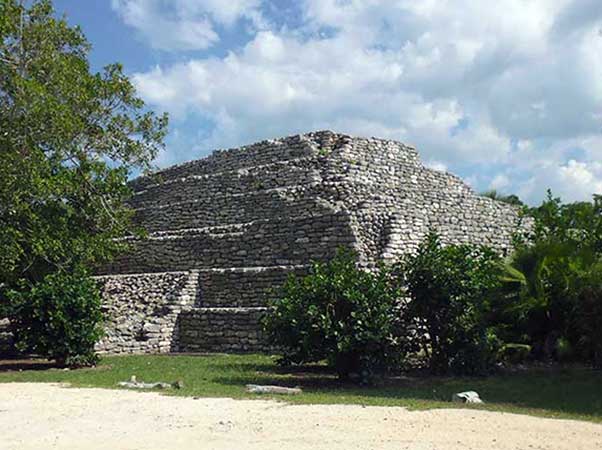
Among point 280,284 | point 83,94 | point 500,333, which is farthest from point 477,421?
point 83,94

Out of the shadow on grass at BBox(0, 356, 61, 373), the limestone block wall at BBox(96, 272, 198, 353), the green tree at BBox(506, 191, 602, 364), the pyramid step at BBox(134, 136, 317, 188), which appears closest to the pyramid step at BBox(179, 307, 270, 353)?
the limestone block wall at BBox(96, 272, 198, 353)

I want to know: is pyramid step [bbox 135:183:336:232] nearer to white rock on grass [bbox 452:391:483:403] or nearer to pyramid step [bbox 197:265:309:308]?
pyramid step [bbox 197:265:309:308]

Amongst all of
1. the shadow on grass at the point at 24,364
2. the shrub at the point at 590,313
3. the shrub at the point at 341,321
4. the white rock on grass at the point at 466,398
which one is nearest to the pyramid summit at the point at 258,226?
the shadow on grass at the point at 24,364

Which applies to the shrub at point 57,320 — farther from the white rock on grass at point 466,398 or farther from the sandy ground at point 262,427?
the white rock on grass at point 466,398

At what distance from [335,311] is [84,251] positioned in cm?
793

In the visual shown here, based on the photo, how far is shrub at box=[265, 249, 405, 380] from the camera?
477 inches

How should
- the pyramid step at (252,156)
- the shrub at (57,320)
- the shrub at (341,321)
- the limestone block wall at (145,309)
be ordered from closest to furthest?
the shrub at (341,321) < the shrub at (57,320) < the limestone block wall at (145,309) < the pyramid step at (252,156)

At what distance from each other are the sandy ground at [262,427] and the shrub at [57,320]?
5199 millimetres

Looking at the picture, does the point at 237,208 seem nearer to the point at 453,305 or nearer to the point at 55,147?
the point at 55,147

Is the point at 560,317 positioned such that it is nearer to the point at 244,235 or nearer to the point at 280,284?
the point at 280,284

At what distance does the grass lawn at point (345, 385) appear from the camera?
10242mm

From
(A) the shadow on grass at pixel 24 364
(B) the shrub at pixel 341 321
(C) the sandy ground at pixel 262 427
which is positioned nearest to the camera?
(C) the sandy ground at pixel 262 427

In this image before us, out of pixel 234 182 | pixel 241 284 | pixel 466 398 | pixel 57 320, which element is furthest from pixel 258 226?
pixel 466 398

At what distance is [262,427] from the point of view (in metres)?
8.05
